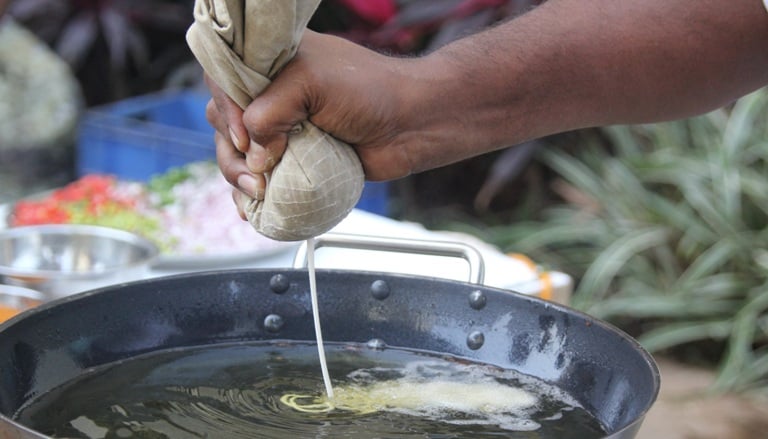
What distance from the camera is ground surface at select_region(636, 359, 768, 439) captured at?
12.5 feet

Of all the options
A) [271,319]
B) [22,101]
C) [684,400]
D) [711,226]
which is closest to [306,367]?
[271,319]

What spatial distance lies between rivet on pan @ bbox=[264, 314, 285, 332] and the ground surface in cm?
207

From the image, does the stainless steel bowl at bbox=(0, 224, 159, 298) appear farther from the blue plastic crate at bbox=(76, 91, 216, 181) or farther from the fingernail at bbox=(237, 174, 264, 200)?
the blue plastic crate at bbox=(76, 91, 216, 181)

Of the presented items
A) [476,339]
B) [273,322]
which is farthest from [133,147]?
[476,339]

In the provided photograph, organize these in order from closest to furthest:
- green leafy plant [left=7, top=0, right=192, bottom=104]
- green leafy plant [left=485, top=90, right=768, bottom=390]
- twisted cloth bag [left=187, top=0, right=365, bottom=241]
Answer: twisted cloth bag [left=187, top=0, right=365, bottom=241], green leafy plant [left=485, top=90, right=768, bottom=390], green leafy plant [left=7, top=0, right=192, bottom=104]

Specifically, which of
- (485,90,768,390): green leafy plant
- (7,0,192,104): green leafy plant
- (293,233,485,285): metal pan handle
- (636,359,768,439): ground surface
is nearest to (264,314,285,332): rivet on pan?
(293,233,485,285): metal pan handle

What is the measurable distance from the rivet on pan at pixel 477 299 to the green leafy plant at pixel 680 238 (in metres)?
2.42

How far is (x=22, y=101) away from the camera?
511 centimetres

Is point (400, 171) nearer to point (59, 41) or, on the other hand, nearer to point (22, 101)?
point (22, 101)

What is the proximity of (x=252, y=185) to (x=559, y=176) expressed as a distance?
370cm

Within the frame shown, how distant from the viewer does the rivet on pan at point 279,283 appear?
6.33 feet

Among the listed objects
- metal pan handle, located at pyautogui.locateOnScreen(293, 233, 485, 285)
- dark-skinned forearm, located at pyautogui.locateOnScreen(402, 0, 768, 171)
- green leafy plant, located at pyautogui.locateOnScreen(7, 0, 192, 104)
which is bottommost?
metal pan handle, located at pyautogui.locateOnScreen(293, 233, 485, 285)

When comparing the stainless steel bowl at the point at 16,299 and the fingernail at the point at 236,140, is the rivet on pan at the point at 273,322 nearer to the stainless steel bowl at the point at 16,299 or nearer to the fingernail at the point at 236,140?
the fingernail at the point at 236,140

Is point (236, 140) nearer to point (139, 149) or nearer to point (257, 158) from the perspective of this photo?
point (257, 158)
